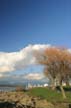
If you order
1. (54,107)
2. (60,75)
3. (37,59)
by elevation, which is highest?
(37,59)

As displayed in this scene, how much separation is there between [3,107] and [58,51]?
23.7m

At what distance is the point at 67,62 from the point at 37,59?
4670 mm

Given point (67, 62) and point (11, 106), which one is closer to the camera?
point (11, 106)

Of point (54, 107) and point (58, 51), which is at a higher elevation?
point (58, 51)

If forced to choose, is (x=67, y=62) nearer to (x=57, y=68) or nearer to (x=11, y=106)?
(x=57, y=68)

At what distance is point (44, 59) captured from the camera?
46.1 metres

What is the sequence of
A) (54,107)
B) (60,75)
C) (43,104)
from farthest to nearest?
(60,75) → (43,104) → (54,107)

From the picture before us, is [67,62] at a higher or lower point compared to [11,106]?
higher

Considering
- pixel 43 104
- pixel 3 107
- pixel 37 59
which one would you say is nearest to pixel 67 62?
pixel 37 59

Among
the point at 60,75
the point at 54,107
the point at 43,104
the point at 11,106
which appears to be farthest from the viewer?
the point at 60,75

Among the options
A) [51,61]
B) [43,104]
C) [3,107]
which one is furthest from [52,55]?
[3,107]

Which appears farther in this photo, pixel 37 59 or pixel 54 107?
pixel 37 59

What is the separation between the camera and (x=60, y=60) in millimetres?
44594

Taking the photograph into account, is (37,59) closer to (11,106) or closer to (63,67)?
(63,67)
